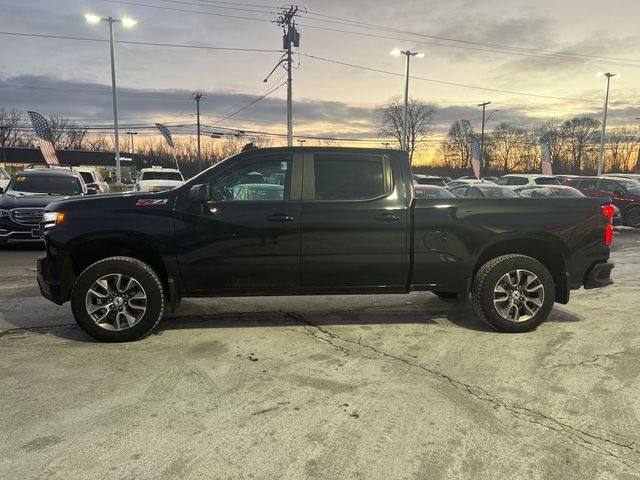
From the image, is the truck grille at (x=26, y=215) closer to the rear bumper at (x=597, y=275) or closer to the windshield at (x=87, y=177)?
the windshield at (x=87, y=177)

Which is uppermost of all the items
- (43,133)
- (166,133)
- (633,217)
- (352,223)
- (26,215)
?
(166,133)

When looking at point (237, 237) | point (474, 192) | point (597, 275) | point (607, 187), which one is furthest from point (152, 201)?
point (607, 187)

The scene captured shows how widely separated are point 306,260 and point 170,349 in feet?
4.99

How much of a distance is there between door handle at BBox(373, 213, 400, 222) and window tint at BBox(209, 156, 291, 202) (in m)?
0.93

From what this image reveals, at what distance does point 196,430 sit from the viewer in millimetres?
3201

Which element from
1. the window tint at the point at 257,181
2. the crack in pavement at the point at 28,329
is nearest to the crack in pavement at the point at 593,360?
the window tint at the point at 257,181

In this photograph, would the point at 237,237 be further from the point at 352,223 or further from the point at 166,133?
the point at 166,133

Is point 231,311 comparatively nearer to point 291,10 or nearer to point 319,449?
point 319,449

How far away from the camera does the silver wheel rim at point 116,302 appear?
15.6 ft

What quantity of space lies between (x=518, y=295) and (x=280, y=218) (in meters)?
2.57

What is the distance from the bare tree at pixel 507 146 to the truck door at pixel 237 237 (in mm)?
106032

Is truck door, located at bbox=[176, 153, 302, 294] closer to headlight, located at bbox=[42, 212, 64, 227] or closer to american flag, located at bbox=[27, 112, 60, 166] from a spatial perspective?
headlight, located at bbox=[42, 212, 64, 227]

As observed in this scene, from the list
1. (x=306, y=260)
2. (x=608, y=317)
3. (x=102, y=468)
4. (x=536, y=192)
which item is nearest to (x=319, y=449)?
(x=102, y=468)

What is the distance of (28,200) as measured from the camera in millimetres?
10875
